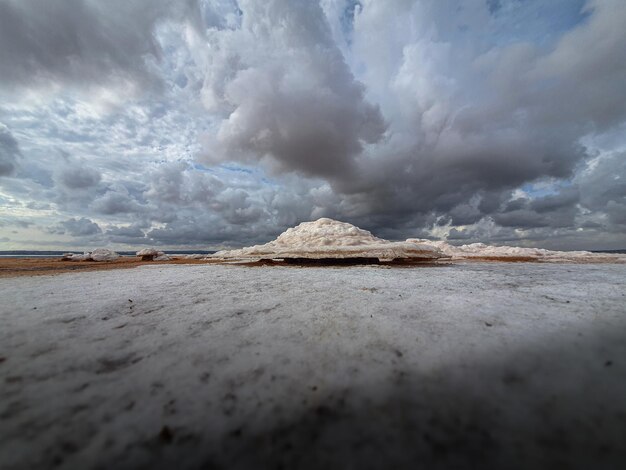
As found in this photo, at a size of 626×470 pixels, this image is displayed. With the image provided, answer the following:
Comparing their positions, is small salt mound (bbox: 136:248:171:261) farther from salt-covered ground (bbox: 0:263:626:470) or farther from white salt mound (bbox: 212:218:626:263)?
salt-covered ground (bbox: 0:263:626:470)

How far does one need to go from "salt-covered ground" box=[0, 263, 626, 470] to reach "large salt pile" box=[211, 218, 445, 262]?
781 centimetres

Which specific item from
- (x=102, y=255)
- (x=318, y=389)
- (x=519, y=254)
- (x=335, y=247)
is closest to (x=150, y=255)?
(x=102, y=255)

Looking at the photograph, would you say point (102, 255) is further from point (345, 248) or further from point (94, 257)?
point (345, 248)

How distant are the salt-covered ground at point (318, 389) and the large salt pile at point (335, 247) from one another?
781cm

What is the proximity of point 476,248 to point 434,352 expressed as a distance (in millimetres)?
28870

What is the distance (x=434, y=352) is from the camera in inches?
97.4

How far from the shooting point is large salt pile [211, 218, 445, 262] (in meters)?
11.6

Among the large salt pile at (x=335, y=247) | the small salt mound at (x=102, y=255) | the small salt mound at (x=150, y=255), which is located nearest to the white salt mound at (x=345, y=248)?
the large salt pile at (x=335, y=247)

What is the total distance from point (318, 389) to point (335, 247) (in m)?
10.3

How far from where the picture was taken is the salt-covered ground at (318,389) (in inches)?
56.5

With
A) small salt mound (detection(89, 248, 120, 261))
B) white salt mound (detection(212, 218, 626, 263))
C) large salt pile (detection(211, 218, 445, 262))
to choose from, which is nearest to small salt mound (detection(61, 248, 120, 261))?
small salt mound (detection(89, 248, 120, 261))

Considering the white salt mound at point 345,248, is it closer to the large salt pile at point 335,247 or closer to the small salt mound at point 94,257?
the large salt pile at point 335,247

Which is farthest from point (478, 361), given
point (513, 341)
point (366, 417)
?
point (366, 417)

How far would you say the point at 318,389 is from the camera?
1.98 metres
